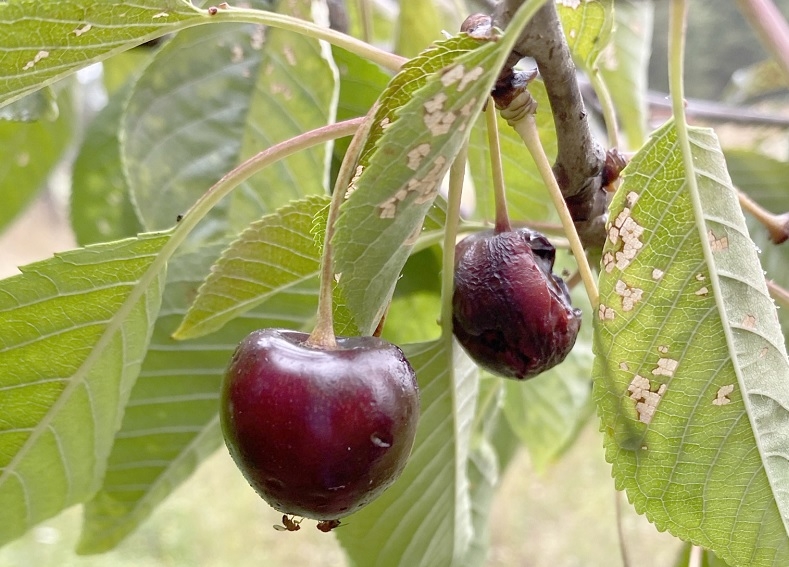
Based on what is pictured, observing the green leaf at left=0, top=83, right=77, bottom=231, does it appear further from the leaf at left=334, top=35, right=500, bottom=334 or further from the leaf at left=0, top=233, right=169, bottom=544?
the leaf at left=334, top=35, right=500, bottom=334

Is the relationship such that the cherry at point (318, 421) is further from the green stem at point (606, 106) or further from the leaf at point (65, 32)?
the green stem at point (606, 106)

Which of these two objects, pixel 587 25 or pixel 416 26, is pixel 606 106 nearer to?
pixel 587 25

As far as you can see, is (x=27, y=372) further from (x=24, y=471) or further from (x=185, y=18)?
(x=185, y=18)

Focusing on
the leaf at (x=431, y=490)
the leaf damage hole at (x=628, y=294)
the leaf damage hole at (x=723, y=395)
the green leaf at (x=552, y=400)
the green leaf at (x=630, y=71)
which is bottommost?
the green leaf at (x=552, y=400)

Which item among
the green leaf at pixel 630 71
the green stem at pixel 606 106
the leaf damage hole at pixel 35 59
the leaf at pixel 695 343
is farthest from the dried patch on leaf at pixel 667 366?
the green leaf at pixel 630 71

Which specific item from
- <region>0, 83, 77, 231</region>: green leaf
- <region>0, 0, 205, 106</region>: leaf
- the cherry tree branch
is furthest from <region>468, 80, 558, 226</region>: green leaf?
<region>0, 83, 77, 231</region>: green leaf

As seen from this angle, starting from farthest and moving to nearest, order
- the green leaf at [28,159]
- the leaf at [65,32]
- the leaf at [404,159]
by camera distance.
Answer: the green leaf at [28,159] → the leaf at [65,32] → the leaf at [404,159]

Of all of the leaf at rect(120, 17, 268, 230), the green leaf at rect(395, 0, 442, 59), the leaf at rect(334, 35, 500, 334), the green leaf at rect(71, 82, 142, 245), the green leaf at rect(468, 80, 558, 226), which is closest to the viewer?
the leaf at rect(334, 35, 500, 334)
